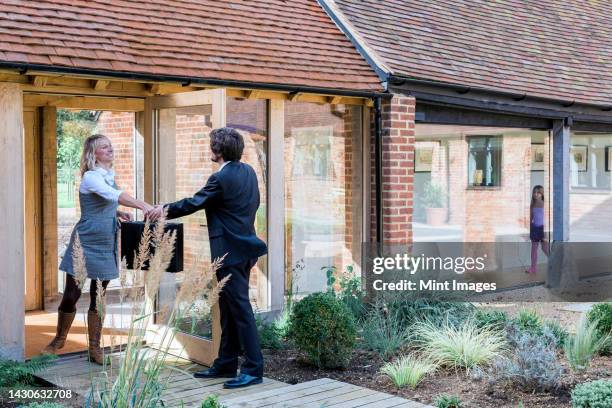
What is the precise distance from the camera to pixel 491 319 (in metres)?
7.98

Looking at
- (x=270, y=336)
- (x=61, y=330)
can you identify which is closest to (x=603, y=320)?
(x=270, y=336)

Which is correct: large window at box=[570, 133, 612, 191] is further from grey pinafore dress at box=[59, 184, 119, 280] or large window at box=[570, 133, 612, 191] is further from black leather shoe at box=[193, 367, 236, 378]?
grey pinafore dress at box=[59, 184, 119, 280]

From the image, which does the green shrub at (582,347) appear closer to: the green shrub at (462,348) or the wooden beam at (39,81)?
the green shrub at (462,348)

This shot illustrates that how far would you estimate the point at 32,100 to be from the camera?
9320 mm

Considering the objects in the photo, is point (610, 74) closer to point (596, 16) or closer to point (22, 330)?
point (596, 16)

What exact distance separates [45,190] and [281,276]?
308 centimetres

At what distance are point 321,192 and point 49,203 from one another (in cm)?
323

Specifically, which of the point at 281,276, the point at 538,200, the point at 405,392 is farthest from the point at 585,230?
the point at 405,392

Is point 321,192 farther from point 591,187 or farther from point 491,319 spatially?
point 591,187

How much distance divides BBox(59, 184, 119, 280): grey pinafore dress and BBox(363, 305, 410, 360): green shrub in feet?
7.86

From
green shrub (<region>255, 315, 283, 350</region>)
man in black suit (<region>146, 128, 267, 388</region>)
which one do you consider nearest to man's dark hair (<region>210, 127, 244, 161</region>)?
man in black suit (<region>146, 128, 267, 388</region>)

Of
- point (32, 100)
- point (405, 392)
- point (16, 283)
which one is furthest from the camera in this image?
point (32, 100)

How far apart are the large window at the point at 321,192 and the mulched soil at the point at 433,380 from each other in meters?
2.06

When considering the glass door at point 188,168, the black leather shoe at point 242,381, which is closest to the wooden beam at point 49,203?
the glass door at point 188,168
